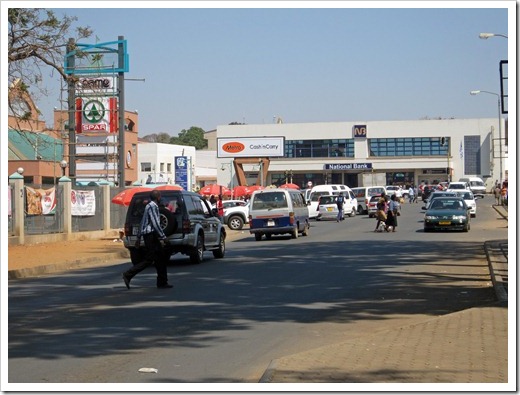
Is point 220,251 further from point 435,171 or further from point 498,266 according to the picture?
point 435,171

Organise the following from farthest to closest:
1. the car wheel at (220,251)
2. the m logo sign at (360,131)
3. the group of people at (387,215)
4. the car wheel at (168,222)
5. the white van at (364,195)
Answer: the m logo sign at (360,131) < the white van at (364,195) < the group of people at (387,215) < the car wheel at (220,251) < the car wheel at (168,222)

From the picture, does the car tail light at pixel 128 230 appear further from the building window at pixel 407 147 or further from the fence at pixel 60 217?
the building window at pixel 407 147

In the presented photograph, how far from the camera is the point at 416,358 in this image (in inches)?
389

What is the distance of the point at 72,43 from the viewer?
2992cm

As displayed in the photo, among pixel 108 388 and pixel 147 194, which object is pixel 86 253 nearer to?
pixel 147 194

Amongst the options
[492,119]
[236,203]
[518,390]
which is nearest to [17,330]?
[518,390]

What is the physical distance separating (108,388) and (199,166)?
106m

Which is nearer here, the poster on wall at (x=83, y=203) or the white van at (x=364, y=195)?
the poster on wall at (x=83, y=203)

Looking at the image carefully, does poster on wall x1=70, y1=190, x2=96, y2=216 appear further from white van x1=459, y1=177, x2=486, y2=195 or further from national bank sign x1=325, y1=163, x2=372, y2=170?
national bank sign x1=325, y1=163, x2=372, y2=170

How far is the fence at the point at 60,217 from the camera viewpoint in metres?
31.9

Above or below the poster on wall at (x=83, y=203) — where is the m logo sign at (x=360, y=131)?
above

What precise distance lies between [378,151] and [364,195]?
43.6m

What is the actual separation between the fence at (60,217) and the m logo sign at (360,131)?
2468 inches

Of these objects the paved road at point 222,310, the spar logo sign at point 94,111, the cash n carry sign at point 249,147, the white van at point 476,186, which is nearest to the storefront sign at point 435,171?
the white van at point 476,186
